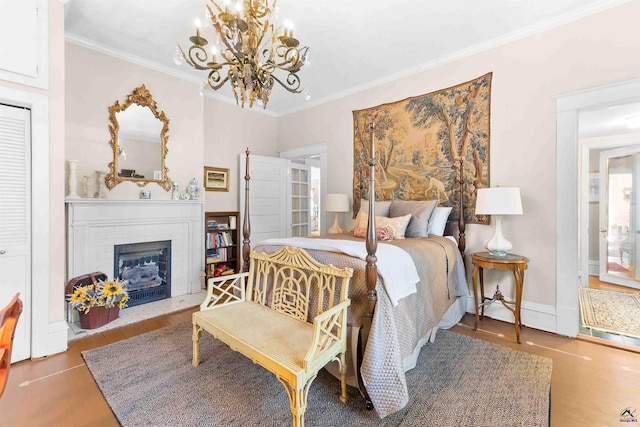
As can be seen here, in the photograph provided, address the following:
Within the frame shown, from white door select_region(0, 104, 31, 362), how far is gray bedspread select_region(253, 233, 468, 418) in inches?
71.5

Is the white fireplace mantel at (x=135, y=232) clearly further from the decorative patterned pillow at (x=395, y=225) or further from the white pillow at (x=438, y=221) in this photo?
the white pillow at (x=438, y=221)

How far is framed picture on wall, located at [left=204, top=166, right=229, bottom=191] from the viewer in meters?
4.37

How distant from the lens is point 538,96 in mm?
2818

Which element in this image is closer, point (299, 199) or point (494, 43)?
point (494, 43)

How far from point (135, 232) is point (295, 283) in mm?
2450

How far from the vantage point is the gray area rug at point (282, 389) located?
1659 mm

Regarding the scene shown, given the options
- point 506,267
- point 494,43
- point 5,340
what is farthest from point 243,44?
point 506,267

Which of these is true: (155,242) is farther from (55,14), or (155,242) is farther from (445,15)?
(445,15)

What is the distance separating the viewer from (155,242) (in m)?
3.71

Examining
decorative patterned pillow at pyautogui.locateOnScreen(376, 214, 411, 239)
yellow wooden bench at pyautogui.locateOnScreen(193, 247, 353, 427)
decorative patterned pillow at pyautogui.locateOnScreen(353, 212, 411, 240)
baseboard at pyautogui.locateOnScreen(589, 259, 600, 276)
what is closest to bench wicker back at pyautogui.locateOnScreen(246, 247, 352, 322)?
yellow wooden bench at pyautogui.locateOnScreen(193, 247, 353, 427)

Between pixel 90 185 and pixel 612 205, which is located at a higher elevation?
pixel 90 185

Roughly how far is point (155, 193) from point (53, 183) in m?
1.33

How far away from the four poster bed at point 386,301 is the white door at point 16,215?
5.62 ft

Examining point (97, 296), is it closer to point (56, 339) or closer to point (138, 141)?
point (56, 339)
